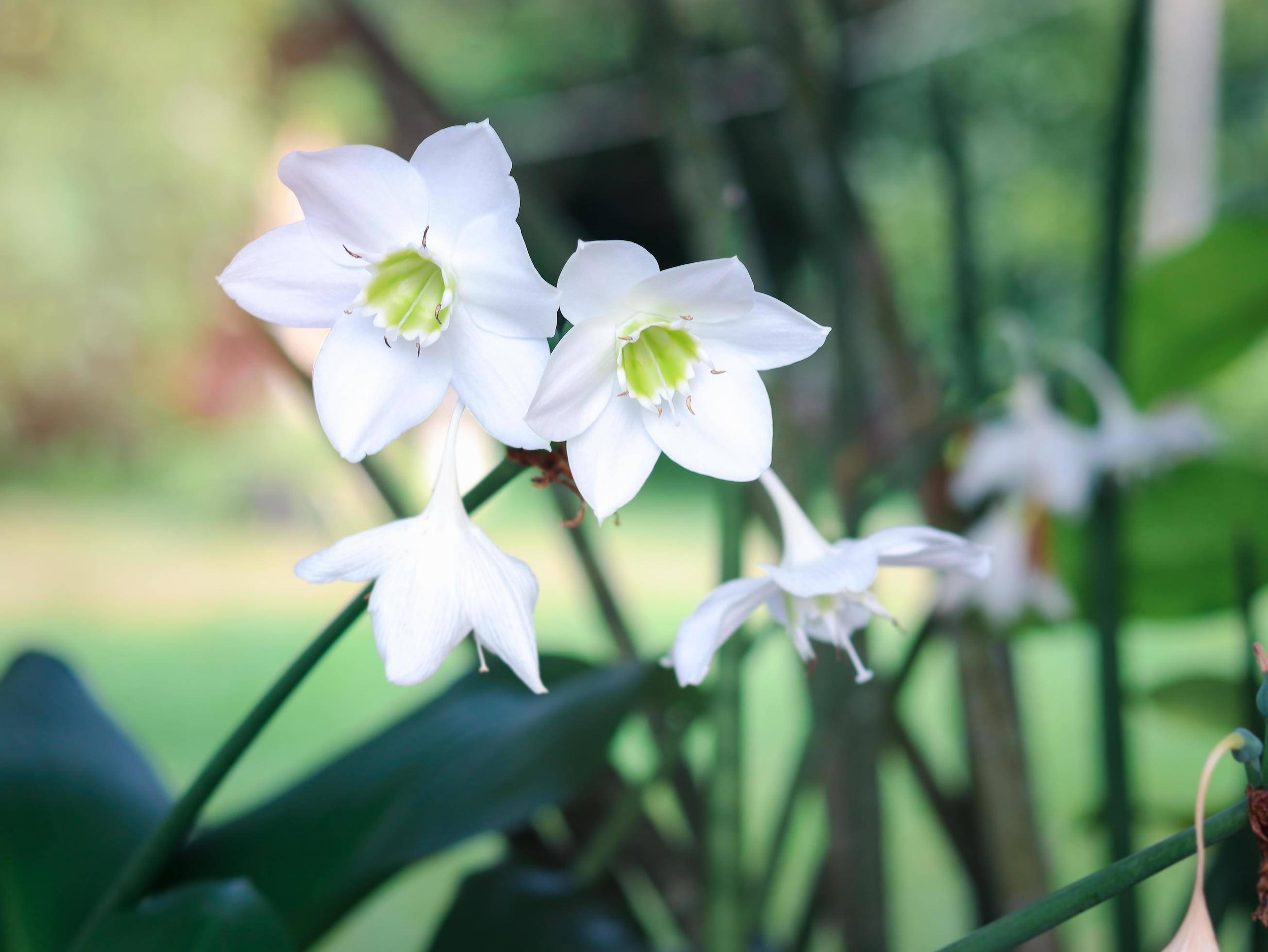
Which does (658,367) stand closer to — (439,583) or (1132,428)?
(439,583)

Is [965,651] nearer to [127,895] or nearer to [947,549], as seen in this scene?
[947,549]

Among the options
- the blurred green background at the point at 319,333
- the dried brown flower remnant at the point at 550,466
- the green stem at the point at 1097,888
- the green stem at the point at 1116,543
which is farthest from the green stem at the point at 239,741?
the blurred green background at the point at 319,333

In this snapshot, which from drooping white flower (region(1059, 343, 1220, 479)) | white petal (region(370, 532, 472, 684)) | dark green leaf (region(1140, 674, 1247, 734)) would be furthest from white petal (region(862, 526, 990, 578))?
dark green leaf (region(1140, 674, 1247, 734))

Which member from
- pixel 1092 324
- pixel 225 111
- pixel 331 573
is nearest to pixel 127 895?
pixel 331 573

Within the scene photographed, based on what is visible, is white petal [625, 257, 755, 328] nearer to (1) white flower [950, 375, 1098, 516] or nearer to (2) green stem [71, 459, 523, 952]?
(2) green stem [71, 459, 523, 952]

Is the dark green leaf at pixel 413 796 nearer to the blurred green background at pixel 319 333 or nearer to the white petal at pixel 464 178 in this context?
the white petal at pixel 464 178

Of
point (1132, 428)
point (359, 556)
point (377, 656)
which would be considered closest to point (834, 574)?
point (359, 556)
